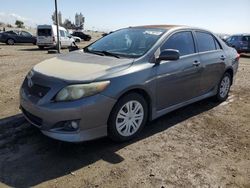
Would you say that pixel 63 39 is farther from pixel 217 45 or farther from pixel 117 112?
pixel 117 112

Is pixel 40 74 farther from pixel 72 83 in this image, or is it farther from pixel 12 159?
pixel 12 159

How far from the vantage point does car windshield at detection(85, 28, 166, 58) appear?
492cm

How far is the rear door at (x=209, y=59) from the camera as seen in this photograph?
5914mm

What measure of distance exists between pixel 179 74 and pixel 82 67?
1695 mm

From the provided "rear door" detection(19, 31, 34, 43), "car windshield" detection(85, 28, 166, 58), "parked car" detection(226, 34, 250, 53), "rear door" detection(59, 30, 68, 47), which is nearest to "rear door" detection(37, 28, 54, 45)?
"rear door" detection(59, 30, 68, 47)

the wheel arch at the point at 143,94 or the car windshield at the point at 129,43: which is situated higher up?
the car windshield at the point at 129,43

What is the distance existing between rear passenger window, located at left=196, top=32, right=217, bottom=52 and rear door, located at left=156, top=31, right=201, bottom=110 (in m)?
0.26

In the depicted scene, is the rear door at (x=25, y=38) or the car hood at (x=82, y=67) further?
the rear door at (x=25, y=38)

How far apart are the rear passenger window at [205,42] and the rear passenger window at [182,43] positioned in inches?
10.5

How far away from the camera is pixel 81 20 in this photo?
304ft

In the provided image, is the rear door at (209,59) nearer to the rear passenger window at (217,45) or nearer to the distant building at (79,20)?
the rear passenger window at (217,45)

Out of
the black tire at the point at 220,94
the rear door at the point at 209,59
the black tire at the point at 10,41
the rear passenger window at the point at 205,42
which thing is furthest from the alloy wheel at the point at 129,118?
the black tire at the point at 10,41

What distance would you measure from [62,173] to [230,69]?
462cm

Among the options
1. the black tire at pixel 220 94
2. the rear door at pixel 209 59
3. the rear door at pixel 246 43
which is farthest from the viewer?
the rear door at pixel 246 43
